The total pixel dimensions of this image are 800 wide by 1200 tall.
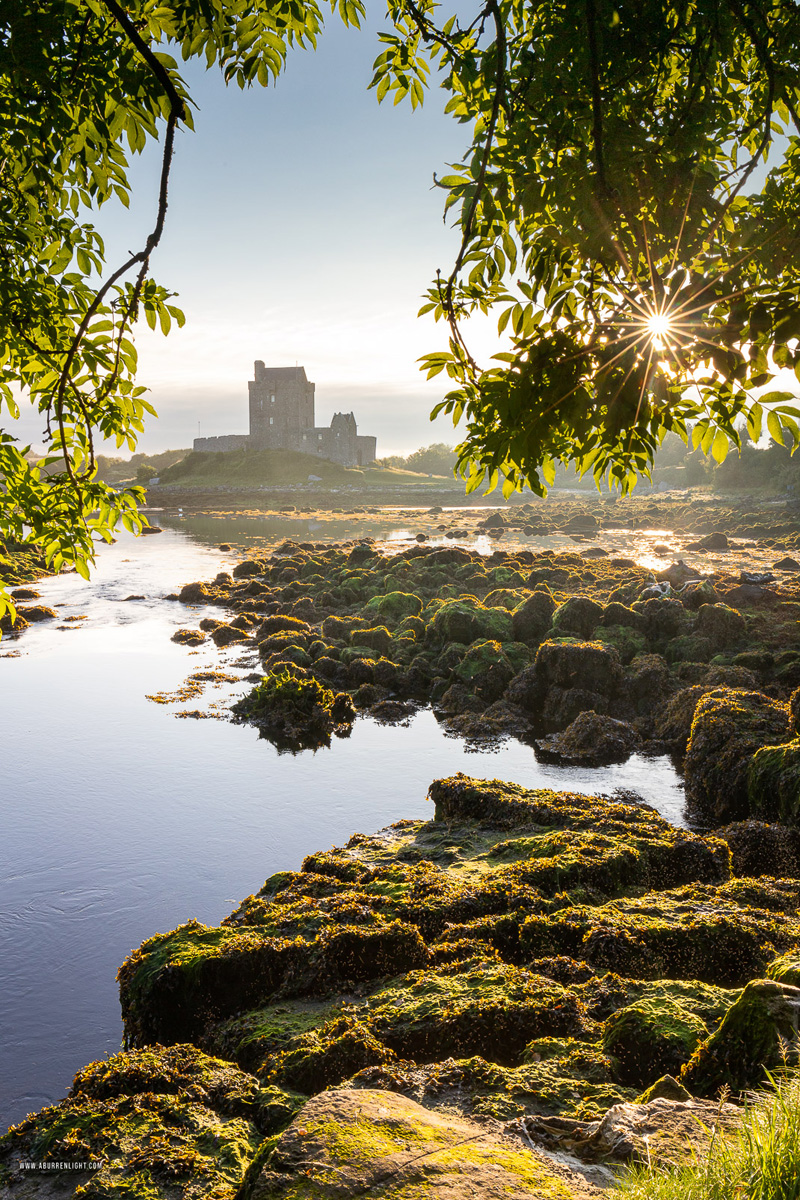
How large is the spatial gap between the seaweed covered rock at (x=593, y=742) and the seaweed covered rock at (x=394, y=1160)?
9.11 m

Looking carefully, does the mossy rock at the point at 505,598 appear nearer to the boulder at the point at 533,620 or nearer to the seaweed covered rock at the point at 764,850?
the boulder at the point at 533,620

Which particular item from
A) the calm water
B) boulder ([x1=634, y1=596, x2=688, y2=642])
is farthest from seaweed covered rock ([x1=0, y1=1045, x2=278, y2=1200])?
boulder ([x1=634, y1=596, x2=688, y2=642])

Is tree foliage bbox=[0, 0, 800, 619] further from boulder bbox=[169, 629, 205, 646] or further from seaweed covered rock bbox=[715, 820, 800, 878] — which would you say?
boulder bbox=[169, 629, 205, 646]

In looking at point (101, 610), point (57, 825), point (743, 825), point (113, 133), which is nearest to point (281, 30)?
point (113, 133)

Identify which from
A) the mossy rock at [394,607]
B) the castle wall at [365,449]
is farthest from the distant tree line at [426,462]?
the mossy rock at [394,607]

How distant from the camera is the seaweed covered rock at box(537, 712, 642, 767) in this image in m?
11.7

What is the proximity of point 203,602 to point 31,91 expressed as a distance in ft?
72.8

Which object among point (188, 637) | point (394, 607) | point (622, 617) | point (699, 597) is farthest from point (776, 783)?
point (188, 637)

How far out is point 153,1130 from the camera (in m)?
3.53

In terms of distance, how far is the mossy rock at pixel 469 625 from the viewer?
1706 centimetres

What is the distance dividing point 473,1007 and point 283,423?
98658mm

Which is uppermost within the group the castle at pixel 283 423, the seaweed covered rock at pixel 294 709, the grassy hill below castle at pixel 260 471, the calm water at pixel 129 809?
the castle at pixel 283 423

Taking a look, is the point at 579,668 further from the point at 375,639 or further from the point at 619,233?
the point at 619,233

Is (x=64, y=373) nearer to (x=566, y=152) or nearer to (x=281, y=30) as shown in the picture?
(x=281, y=30)
